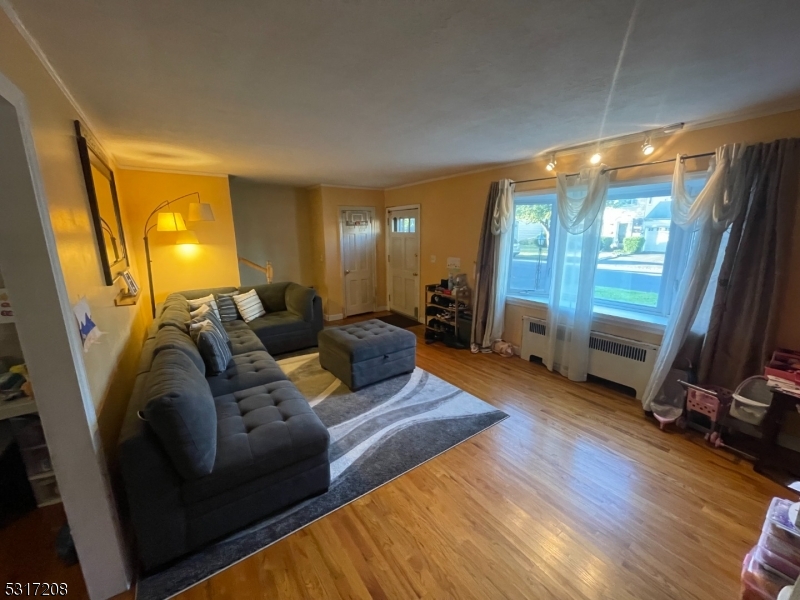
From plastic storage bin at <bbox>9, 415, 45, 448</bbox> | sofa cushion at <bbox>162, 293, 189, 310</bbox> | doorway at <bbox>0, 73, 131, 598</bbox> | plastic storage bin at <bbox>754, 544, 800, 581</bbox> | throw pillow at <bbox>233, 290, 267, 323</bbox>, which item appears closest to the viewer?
doorway at <bbox>0, 73, 131, 598</bbox>

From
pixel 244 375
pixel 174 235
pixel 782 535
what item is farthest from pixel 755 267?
pixel 174 235

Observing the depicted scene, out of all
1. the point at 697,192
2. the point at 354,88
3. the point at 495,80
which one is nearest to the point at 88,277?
the point at 354,88

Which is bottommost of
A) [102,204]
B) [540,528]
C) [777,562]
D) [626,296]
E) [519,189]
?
[540,528]

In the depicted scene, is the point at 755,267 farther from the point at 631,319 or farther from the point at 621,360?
the point at 621,360

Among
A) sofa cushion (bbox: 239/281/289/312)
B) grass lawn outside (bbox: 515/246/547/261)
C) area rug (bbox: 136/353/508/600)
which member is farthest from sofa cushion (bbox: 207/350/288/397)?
grass lawn outside (bbox: 515/246/547/261)

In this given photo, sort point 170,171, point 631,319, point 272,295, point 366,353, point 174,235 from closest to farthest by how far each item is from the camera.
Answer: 1. point 631,319
2. point 366,353
3. point 170,171
4. point 174,235
5. point 272,295

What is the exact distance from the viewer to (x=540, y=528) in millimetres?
1647

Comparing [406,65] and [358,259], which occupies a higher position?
[406,65]

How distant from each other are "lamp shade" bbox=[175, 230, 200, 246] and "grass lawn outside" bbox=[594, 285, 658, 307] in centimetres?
448

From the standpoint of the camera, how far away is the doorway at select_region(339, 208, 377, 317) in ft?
17.9

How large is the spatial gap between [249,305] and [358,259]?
2.17m

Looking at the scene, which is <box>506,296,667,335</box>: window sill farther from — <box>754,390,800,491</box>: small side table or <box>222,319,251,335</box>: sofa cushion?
<box>222,319,251,335</box>: sofa cushion

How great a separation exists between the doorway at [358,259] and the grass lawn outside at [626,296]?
3.69m

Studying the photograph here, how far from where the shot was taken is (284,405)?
1979 millimetres
